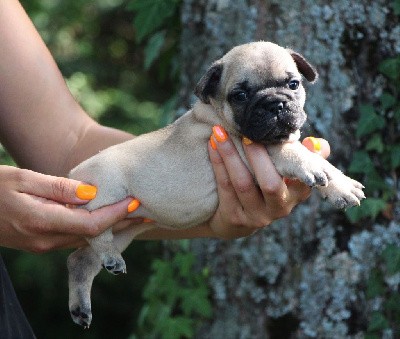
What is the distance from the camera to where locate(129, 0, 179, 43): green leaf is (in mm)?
4512

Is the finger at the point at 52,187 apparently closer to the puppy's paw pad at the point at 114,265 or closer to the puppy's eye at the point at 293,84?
the puppy's paw pad at the point at 114,265

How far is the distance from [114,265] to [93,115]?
3671 millimetres

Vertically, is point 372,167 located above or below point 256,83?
below

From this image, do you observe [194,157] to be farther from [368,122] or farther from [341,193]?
[368,122]

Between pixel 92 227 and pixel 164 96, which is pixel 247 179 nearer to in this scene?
pixel 92 227

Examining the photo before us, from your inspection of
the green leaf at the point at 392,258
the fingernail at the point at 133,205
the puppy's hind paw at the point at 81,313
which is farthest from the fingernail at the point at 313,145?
the green leaf at the point at 392,258

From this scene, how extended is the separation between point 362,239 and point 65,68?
358cm

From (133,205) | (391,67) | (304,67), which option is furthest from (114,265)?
(391,67)

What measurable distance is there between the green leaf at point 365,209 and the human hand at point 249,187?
0.97 metres

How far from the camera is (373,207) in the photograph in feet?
13.1

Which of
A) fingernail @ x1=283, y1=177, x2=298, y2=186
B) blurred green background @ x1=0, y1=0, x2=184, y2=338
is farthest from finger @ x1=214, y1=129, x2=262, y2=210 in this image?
blurred green background @ x1=0, y1=0, x2=184, y2=338

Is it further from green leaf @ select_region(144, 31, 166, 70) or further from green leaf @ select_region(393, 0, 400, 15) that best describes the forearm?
green leaf @ select_region(393, 0, 400, 15)

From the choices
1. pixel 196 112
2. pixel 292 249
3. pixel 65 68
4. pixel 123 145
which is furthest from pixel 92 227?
pixel 65 68

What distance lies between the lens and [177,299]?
463 cm
